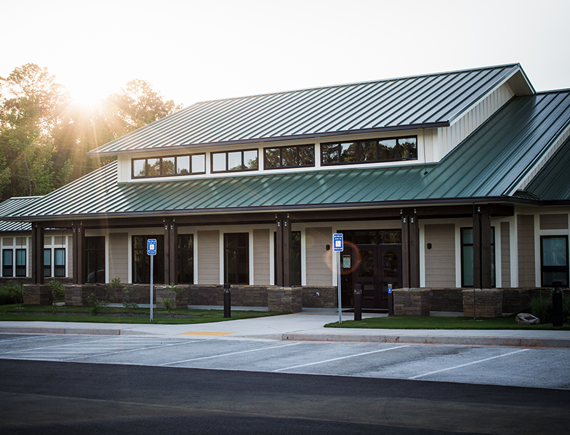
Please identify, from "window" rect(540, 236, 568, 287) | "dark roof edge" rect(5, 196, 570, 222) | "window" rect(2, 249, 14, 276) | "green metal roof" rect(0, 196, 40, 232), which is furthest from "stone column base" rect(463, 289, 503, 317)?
"window" rect(2, 249, 14, 276)

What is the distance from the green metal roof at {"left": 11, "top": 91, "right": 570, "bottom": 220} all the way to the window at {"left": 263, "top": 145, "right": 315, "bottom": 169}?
45 centimetres

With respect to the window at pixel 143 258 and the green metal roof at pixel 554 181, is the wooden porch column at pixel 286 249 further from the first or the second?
the green metal roof at pixel 554 181

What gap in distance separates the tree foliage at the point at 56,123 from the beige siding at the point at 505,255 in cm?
4593

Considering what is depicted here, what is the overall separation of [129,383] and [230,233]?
16.4 metres

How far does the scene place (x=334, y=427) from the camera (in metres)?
7.78

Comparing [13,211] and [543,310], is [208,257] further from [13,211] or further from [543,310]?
[13,211]

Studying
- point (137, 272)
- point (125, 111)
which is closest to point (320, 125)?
point (137, 272)

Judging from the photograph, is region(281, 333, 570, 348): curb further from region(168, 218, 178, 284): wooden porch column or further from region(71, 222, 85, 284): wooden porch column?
region(71, 222, 85, 284): wooden porch column

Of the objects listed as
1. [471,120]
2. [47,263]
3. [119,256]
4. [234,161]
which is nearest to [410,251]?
[471,120]

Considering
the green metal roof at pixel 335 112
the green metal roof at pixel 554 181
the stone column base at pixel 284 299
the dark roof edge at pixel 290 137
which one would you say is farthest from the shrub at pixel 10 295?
the green metal roof at pixel 554 181

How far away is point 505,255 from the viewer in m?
21.8

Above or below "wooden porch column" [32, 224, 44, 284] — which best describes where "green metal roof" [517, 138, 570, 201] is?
above

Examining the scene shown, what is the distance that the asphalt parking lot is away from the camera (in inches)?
441

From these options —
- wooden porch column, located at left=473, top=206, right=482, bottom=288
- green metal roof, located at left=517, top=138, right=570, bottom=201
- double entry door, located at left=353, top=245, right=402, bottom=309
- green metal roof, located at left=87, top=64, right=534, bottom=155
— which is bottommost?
double entry door, located at left=353, top=245, right=402, bottom=309
